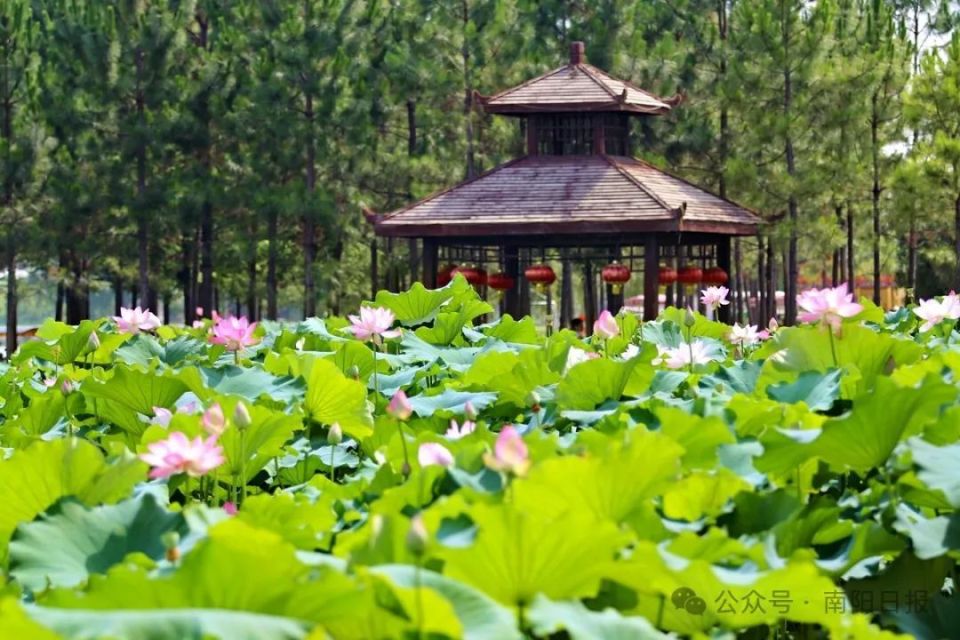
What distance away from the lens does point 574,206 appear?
802 inches

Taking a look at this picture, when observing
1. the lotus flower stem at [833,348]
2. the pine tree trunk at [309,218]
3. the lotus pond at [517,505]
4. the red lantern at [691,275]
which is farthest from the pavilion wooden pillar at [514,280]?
the lotus flower stem at [833,348]

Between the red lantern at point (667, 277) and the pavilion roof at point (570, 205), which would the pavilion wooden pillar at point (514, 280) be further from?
the red lantern at point (667, 277)

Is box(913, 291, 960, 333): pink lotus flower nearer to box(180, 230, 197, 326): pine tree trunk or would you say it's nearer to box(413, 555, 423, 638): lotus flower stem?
box(413, 555, 423, 638): lotus flower stem

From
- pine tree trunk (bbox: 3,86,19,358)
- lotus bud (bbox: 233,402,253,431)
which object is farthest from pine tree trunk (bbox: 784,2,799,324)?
lotus bud (bbox: 233,402,253,431)

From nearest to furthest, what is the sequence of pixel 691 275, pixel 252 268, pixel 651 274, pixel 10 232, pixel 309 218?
pixel 691 275
pixel 651 274
pixel 309 218
pixel 10 232
pixel 252 268

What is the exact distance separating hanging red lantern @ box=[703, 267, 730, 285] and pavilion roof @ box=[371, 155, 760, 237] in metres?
0.57

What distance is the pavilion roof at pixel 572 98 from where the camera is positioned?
21.7 meters

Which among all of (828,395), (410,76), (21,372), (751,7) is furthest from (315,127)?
(828,395)

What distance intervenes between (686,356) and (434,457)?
1.41m

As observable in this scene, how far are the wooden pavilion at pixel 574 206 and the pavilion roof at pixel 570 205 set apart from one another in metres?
0.01

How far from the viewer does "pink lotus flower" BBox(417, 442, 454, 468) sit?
2037 millimetres

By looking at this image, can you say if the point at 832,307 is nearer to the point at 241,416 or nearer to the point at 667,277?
the point at 241,416

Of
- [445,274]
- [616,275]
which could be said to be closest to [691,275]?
[616,275]

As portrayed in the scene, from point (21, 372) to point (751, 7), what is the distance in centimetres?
2520
